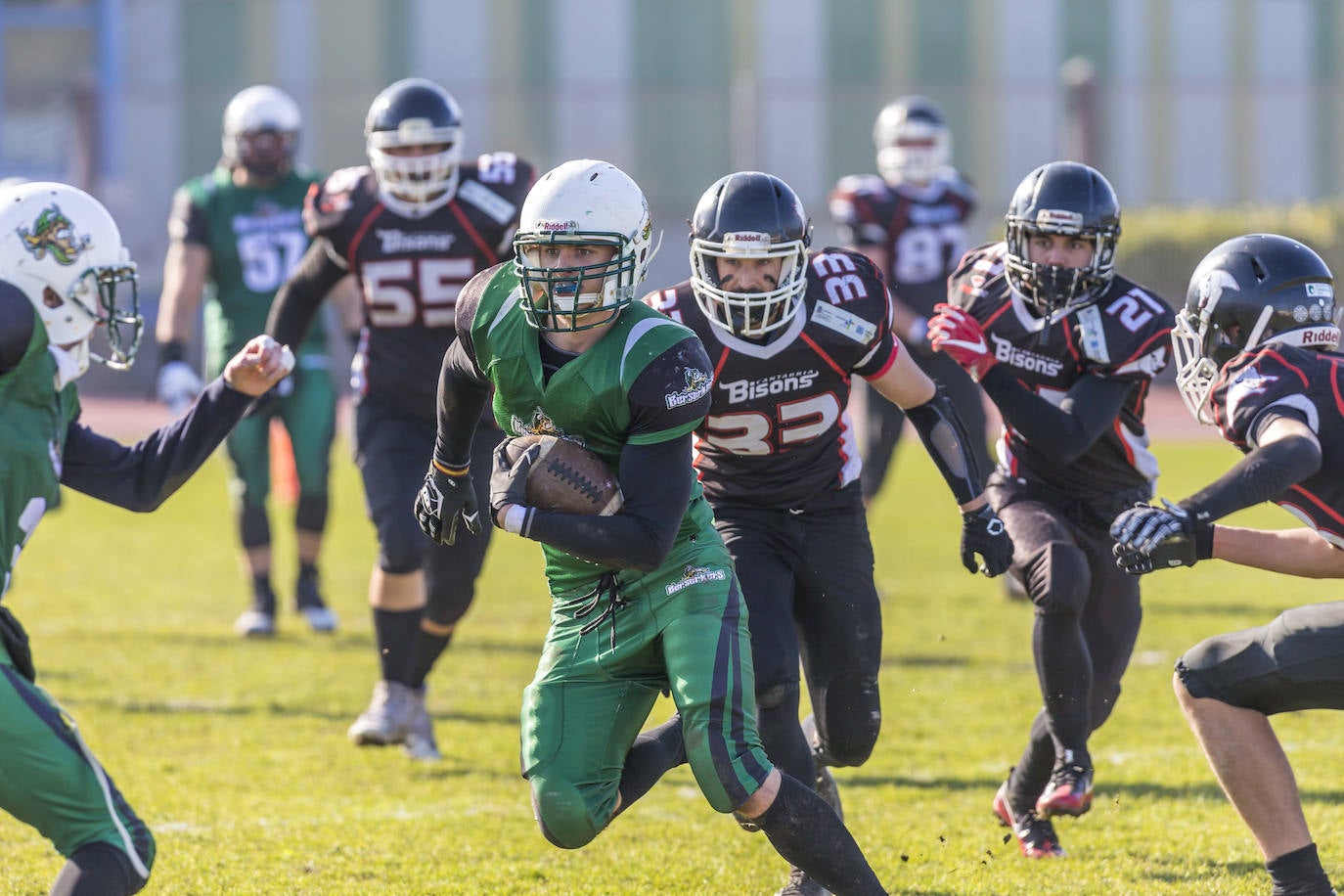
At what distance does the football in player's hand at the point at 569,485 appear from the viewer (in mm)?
3738

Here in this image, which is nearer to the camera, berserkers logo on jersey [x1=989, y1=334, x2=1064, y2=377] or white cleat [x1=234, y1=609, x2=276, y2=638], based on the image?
berserkers logo on jersey [x1=989, y1=334, x2=1064, y2=377]

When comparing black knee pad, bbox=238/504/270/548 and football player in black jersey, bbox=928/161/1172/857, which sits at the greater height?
football player in black jersey, bbox=928/161/1172/857

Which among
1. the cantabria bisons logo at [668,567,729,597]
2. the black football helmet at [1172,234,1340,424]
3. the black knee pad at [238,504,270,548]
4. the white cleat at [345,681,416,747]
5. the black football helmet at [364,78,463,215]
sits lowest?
the white cleat at [345,681,416,747]

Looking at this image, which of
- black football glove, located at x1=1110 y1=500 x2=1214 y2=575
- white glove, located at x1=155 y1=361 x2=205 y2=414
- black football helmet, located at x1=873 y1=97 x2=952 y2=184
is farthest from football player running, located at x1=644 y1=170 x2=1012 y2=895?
black football helmet, located at x1=873 y1=97 x2=952 y2=184

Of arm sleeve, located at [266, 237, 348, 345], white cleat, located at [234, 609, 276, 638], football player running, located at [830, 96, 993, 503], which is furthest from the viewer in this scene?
football player running, located at [830, 96, 993, 503]

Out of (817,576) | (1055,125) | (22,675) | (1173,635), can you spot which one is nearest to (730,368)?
(817,576)

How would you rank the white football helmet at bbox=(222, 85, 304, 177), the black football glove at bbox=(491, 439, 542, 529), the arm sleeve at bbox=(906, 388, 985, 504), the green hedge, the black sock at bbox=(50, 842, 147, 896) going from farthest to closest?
the green hedge < the white football helmet at bbox=(222, 85, 304, 177) < the arm sleeve at bbox=(906, 388, 985, 504) < the black football glove at bbox=(491, 439, 542, 529) < the black sock at bbox=(50, 842, 147, 896)

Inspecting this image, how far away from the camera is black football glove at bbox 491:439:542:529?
3.73 metres

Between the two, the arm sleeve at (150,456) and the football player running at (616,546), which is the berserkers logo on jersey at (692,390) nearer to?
the football player running at (616,546)

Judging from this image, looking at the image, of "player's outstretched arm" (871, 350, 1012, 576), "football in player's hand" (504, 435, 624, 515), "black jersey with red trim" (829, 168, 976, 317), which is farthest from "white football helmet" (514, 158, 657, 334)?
"black jersey with red trim" (829, 168, 976, 317)

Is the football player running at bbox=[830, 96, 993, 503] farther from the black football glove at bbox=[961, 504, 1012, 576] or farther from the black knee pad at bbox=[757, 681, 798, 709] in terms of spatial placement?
the black knee pad at bbox=[757, 681, 798, 709]

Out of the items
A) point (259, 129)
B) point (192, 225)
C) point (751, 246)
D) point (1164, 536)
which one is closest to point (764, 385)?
point (751, 246)

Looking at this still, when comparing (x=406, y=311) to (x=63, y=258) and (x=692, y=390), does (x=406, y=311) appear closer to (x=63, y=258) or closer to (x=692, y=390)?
(x=63, y=258)

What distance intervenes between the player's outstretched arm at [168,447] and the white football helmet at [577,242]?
654 millimetres
